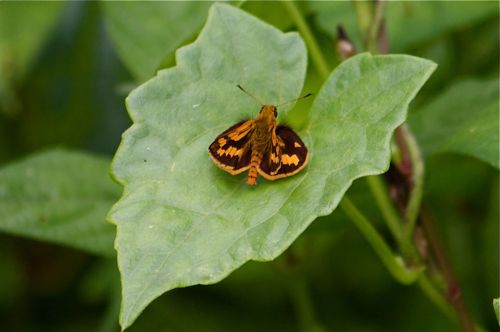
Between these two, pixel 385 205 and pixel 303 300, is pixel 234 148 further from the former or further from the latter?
pixel 303 300

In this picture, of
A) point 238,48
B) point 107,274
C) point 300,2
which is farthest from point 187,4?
point 107,274

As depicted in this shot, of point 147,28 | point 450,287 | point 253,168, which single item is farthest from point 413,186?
point 147,28

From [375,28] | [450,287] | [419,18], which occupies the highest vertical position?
[375,28]

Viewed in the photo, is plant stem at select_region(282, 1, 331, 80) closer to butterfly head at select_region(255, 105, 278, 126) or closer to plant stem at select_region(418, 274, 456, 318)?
butterfly head at select_region(255, 105, 278, 126)

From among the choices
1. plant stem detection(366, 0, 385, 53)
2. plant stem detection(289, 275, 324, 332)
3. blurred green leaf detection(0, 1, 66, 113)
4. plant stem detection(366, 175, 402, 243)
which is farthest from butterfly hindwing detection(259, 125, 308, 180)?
blurred green leaf detection(0, 1, 66, 113)

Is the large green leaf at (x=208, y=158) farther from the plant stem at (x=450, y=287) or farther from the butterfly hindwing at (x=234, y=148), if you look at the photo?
the plant stem at (x=450, y=287)

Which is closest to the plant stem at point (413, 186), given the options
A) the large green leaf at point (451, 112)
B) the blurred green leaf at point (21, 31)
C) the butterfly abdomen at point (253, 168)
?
the large green leaf at point (451, 112)
